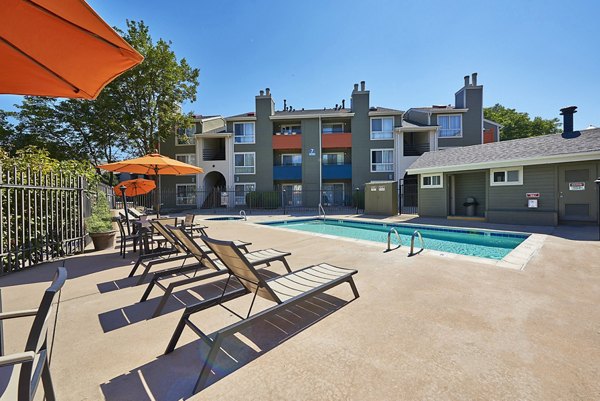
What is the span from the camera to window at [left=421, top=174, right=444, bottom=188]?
13938 millimetres

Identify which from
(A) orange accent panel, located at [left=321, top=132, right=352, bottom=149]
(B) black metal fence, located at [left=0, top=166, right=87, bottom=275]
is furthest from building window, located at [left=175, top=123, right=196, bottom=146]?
(B) black metal fence, located at [left=0, top=166, right=87, bottom=275]

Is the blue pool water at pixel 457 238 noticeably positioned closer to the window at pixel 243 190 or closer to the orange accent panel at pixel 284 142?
the orange accent panel at pixel 284 142

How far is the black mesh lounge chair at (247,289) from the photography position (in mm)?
2013

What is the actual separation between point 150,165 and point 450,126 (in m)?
25.9

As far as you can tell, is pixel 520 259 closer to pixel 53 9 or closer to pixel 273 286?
pixel 273 286

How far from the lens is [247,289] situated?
279 cm

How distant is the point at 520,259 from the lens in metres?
5.34

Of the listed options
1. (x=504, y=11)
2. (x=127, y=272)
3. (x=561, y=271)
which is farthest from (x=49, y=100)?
(x=561, y=271)

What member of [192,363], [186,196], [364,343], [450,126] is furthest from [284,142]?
[192,363]

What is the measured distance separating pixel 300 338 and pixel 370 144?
23427 mm

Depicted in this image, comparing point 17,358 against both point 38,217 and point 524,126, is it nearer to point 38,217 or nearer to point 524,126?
point 38,217

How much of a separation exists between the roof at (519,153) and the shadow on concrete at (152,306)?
1288cm

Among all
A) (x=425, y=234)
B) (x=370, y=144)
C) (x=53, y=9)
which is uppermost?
(x=370, y=144)

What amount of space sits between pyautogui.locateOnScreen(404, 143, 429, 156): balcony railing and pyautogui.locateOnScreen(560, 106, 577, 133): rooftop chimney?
11.8m
